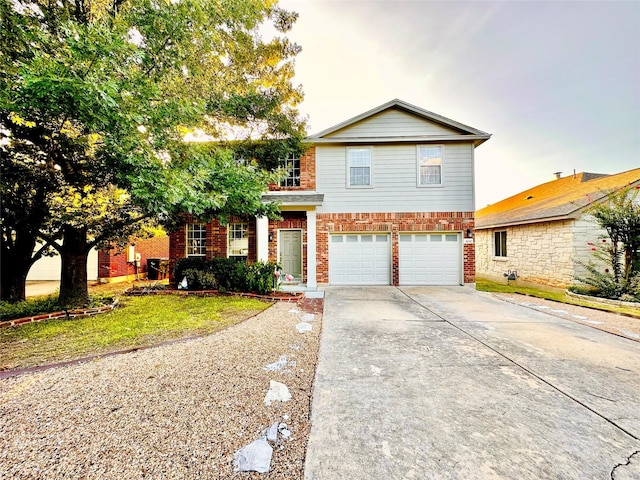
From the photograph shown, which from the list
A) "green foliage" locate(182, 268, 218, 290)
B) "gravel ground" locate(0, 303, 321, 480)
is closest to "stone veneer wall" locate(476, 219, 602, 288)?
"gravel ground" locate(0, 303, 321, 480)

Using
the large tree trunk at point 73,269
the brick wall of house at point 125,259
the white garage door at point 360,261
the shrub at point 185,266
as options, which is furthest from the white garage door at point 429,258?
the large tree trunk at point 73,269

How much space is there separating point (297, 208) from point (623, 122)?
57.2 feet

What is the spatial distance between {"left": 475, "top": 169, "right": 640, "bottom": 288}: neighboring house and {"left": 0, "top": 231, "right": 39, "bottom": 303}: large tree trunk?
16842mm

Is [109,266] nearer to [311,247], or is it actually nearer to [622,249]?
Result: [311,247]

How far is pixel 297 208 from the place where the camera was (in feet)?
32.0

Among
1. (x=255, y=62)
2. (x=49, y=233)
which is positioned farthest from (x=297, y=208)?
(x=49, y=233)

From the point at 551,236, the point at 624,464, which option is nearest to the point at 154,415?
the point at 624,464

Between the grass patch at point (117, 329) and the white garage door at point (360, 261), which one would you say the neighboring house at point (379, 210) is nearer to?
the white garage door at point (360, 261)

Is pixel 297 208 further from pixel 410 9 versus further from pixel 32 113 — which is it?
pixel 410 9

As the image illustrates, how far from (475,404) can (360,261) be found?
7856 mm

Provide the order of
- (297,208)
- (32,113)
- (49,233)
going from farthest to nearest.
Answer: (297,208) < (49,233) < (32,113)

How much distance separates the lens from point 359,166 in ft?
34.7

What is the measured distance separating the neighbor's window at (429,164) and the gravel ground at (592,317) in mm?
4967

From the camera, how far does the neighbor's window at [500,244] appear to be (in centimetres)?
1348
